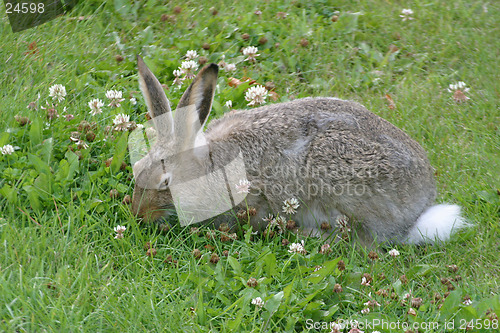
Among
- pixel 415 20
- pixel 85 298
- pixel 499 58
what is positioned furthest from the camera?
pixel 415 20

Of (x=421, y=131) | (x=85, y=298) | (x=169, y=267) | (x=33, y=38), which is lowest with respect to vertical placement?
(x=421, y=131)

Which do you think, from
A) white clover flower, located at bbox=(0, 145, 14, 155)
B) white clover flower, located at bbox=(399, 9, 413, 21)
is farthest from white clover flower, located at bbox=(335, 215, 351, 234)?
white clover flower, located at bbox=(399, 9, 413, 21)

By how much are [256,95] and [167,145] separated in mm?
1179

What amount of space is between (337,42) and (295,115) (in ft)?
6.98

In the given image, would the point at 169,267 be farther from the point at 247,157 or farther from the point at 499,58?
the point at 499,58

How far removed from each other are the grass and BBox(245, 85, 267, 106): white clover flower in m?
0.17

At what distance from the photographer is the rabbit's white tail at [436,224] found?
4180mm

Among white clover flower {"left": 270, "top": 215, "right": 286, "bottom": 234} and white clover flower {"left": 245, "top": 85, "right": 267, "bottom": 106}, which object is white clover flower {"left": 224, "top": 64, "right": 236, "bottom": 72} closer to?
white clover flower {"left": 245, "top": 85, "right": 267, "bottom": 106}

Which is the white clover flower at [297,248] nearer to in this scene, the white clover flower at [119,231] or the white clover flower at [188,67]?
the white clover flower at [119,231]

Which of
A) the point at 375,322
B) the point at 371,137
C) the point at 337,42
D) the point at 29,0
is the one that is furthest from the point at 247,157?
the point at 29,0

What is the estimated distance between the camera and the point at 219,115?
5.04 metres

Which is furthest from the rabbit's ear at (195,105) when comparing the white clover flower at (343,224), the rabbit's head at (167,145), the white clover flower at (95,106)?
the white clover flower at (343,224)

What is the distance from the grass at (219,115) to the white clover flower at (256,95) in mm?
168

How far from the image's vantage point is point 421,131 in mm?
5219
